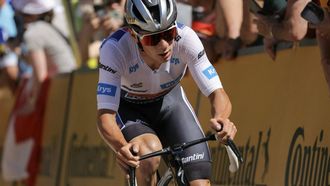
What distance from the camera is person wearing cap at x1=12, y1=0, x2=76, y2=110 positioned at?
12633 mm

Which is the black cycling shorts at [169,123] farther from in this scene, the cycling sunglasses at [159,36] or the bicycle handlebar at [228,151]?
the cycling sunglasses at [159,36]

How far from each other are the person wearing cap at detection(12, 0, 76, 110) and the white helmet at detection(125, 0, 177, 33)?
5298mm

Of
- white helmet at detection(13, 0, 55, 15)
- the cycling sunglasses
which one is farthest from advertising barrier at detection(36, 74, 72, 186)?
the cycling sunglasses

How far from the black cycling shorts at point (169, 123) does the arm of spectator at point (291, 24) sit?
3.23 ft

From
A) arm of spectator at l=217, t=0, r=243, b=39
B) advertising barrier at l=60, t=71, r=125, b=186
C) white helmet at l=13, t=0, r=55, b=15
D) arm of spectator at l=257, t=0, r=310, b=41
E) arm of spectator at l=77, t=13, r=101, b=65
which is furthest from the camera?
white helmet at l=13, t=0, r=55, b=15

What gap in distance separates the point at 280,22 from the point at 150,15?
160 centimetres

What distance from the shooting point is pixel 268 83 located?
29.2 feet

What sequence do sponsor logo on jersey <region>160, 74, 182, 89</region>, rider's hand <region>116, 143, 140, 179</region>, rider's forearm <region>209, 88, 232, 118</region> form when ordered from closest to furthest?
1. rider's hand <region>116, 143, 140, 179</region>
2. rider's forearm <region>209, 88, 232, 118</region>
3. sponsor logo on jersey <region>160, 74, 182, 89</region>

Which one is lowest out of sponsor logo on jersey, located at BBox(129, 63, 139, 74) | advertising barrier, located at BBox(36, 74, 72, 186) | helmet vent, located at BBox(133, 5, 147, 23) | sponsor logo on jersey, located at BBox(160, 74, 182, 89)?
advertising barrier, located at BBox(36, 74, 72, 186)

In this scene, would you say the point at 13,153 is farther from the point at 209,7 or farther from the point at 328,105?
the point at 328,105

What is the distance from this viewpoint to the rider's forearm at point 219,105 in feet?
23.8

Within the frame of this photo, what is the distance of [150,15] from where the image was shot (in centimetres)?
727

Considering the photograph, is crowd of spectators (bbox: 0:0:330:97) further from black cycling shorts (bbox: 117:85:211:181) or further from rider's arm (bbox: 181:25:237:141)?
black cycling shorts (bbox: 117:85:211:181)

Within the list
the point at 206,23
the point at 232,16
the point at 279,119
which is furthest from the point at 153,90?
the point at 206,23
